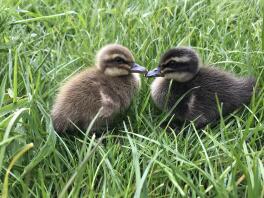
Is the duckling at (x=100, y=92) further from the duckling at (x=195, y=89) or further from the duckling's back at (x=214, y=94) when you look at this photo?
the duckling's back at (x=214, y=94)

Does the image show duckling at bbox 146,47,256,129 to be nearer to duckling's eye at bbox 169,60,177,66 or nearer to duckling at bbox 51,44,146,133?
duckling's eye at bbox 169,60,177,66

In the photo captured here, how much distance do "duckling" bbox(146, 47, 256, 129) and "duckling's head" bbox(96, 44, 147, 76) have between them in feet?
0.35

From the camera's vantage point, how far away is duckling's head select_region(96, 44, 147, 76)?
2.59 meters

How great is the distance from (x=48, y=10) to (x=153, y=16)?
32.1 inches

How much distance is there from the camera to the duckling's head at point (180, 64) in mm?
2527

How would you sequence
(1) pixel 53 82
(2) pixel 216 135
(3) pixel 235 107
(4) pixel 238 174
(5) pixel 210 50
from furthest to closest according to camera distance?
(5) pixel 210 50 < (1) pixel 53 82 < (3) pixel 235 107 < (2) pixel 216 135 < (4) pixel 238 174

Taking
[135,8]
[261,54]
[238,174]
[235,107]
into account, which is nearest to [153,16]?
[135,8]

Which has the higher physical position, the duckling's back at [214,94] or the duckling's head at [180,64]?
the duckling's head at [180,64]

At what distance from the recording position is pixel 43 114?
227cm

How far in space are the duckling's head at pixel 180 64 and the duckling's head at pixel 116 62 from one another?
12cm

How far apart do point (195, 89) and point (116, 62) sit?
1.37 ft

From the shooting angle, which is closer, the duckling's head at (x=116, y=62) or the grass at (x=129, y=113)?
the grass at (x=129, y=113)

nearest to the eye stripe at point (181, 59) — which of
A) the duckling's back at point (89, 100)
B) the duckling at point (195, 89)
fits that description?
the duckling at point (195, 89)

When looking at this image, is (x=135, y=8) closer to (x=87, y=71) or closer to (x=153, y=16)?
(x=153, y=16)
